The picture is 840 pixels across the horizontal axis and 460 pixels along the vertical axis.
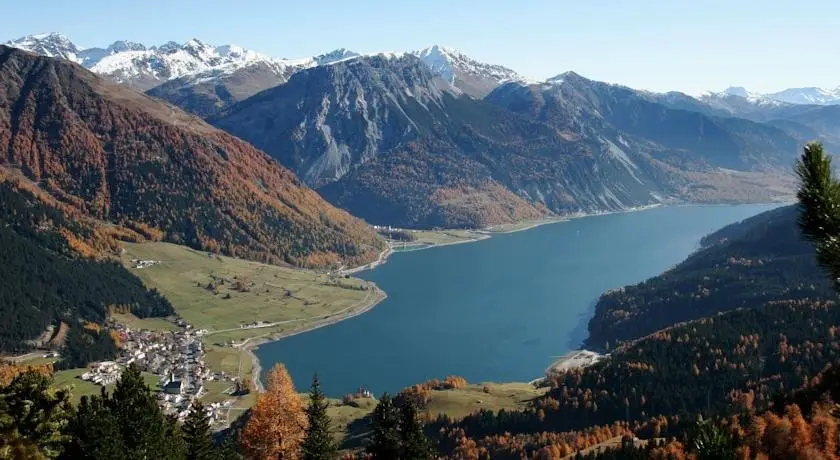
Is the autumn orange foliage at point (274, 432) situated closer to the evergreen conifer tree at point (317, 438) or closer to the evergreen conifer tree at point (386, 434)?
the evergreen conifer tree at point (317, 438)

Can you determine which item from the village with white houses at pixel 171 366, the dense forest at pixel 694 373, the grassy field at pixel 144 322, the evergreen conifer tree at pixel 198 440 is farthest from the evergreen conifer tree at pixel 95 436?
the grassy field at pixel 144 322

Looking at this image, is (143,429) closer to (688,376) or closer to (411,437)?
(411,437)

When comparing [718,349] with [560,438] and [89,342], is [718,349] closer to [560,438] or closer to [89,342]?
[560,438]

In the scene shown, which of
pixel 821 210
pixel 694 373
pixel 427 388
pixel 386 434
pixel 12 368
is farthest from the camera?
pixel 427 388

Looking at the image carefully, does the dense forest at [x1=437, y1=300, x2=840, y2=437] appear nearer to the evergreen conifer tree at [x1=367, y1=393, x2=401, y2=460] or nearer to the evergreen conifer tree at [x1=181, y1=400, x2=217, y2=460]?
the evergreen conifer tree at [x1=181, y1=400, x2=217, y2=460]

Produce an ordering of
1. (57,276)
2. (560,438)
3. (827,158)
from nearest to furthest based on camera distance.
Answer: (827,158)
(560,438)
(57,276)

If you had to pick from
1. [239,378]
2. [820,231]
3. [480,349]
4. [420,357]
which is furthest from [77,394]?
[820,231]

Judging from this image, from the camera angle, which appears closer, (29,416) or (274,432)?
(29,416)

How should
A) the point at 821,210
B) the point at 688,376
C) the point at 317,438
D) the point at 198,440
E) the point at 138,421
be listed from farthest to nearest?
the point at 688,376, the point at 198,440, the point at 317,438, the point at 138,421, the point at 821,210

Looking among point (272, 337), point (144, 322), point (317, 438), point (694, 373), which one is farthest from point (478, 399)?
point (144, 322)
